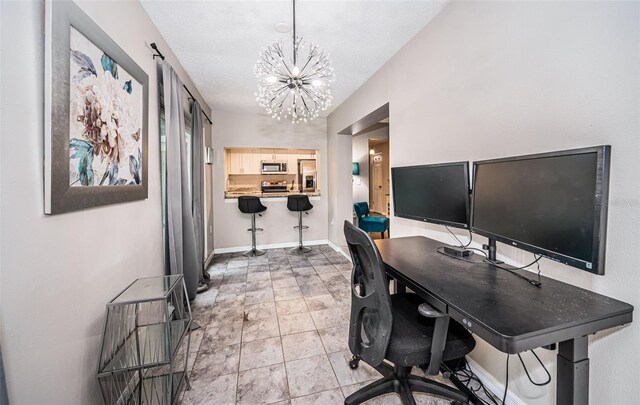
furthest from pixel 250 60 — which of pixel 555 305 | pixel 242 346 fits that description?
pixel 555 305

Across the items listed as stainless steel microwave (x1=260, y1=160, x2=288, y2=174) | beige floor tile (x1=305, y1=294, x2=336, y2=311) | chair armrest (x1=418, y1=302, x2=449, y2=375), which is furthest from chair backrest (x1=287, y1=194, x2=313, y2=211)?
chair armrest (x1=418, y1=302, x2=449, y2=375)

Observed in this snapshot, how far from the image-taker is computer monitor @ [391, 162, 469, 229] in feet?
5.07

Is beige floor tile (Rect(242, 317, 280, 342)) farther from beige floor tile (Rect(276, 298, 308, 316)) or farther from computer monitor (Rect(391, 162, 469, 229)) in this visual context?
computer monitor (Rect(391, 162, 469, 229))

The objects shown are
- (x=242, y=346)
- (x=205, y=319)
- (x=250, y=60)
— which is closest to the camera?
(x=242, y=346)

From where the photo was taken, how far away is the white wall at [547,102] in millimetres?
990

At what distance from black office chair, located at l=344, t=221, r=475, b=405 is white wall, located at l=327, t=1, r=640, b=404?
1.77ft

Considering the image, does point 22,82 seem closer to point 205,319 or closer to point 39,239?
point 39,239

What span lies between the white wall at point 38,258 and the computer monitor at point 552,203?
204 cm

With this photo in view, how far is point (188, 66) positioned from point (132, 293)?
2.58m

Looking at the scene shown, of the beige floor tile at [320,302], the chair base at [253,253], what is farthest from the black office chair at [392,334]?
the chair base at [253,253]

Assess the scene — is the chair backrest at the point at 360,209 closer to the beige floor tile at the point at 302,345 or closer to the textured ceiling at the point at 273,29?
the textured ceiling at the point at 273,29

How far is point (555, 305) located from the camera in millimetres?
975

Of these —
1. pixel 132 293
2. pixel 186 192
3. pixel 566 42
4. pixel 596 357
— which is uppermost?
pixel 566 42

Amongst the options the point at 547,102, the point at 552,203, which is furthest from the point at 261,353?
the point at 547,102
